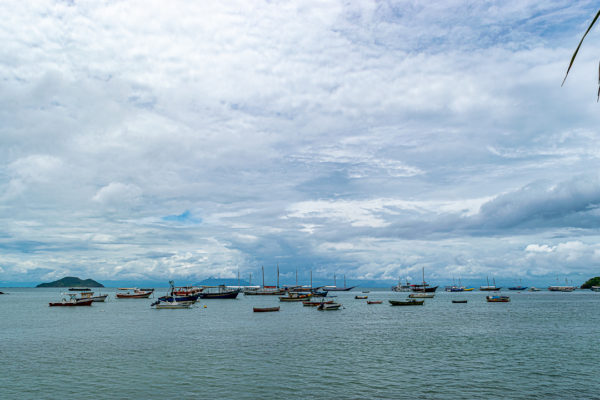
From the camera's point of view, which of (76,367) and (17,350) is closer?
(76,367)

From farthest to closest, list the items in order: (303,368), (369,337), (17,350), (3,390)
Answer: (369,337) → (17,350) → (303,368) → (3,390)

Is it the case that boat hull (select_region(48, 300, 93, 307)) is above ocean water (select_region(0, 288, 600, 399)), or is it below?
above

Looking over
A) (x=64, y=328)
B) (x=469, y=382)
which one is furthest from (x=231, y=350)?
(x=64, y=328)

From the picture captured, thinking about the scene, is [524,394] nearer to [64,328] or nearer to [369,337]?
[369,337]

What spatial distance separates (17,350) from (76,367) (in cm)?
1601

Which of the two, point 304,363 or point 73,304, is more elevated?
point 73,304

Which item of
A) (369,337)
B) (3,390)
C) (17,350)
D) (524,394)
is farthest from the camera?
(369,337)

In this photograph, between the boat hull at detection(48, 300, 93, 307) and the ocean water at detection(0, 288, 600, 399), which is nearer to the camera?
the ocean water at detection(0, 288, 600, 399)

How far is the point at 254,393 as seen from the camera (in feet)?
104

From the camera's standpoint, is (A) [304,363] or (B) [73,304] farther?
(B) [73,304]

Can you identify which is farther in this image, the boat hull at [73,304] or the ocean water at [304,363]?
the boat hull at [73,304]

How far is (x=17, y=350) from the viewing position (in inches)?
2019

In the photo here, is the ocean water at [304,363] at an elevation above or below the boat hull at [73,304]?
A: below

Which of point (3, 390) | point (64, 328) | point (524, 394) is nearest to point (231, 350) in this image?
point (3, 390)
